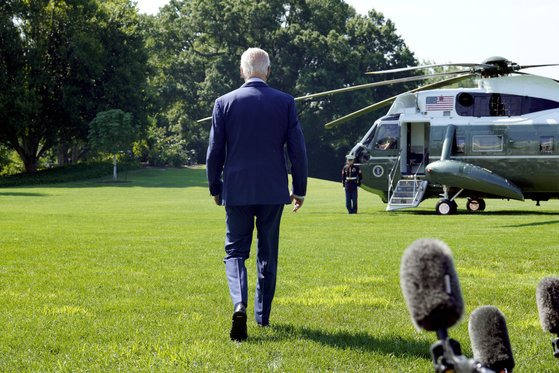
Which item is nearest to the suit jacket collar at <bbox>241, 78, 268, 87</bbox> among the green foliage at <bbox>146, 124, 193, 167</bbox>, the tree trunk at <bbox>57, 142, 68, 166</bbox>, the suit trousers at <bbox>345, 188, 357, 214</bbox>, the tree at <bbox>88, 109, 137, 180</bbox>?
the suit trousers at <bbox>345, 188, 357, 214</bbox>

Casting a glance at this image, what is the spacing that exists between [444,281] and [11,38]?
60108 millimetres

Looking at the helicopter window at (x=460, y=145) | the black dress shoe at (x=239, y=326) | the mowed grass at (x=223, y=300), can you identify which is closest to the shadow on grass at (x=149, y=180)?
the helicopter window at (x=460, y=145)

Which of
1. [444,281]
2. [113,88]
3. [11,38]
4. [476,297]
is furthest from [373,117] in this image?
[444,281]

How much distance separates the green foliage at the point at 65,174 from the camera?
183 feet

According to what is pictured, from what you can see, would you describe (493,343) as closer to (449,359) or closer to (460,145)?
(449,359)

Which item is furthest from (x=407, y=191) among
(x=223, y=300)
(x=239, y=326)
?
(x=239, y=326)

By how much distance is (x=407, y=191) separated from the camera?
25188 millimetres

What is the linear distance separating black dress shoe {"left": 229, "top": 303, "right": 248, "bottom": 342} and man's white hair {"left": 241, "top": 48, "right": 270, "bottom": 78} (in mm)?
1858

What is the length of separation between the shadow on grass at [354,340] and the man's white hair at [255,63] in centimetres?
203

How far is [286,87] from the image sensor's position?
76.5m

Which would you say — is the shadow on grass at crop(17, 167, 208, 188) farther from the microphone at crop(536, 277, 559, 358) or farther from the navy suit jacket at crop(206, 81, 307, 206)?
the microphone at crop(536, 277, 559, 358)

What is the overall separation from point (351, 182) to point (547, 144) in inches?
226

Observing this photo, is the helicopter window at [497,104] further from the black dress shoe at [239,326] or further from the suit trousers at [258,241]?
the black dress shoe at [239,326]

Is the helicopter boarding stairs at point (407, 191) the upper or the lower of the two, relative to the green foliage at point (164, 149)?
lower
